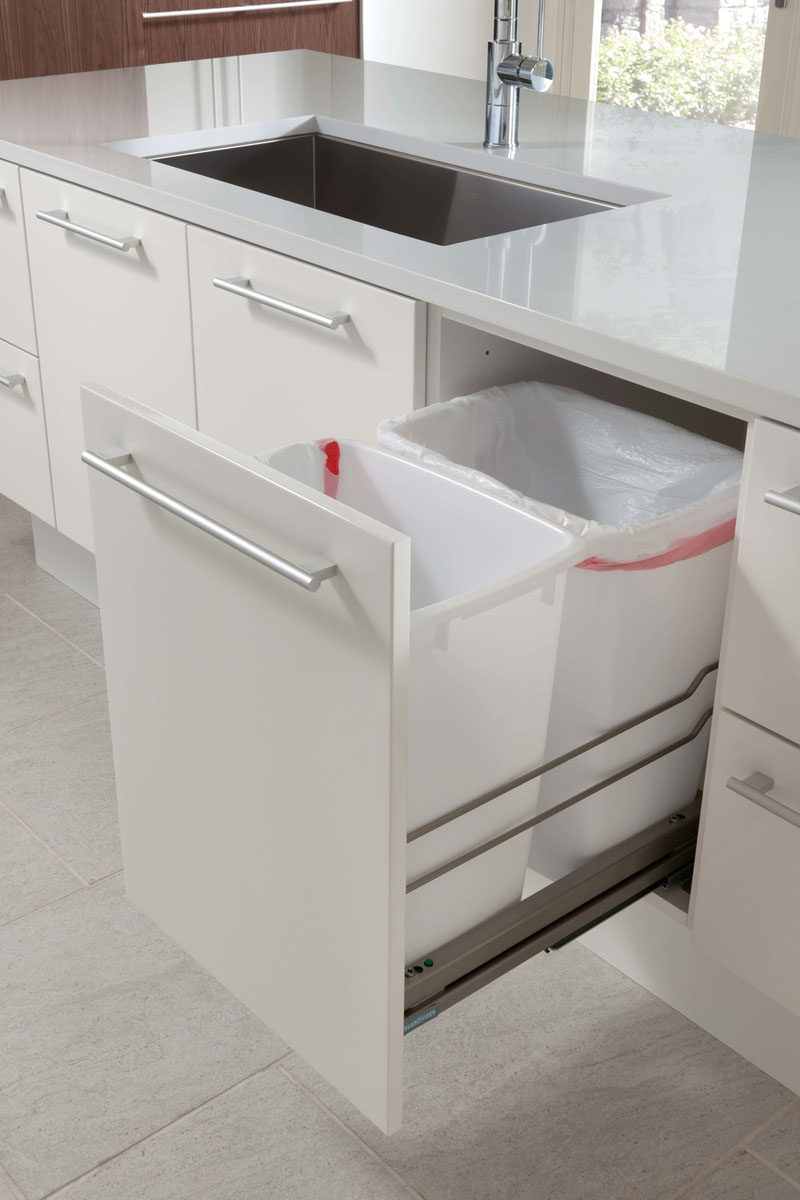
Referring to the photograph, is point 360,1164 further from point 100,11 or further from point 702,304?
point 100,11

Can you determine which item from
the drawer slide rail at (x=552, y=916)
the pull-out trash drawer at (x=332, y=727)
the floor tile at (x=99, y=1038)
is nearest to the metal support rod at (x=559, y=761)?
the pull-out trash drawer at (x=332, y=727)

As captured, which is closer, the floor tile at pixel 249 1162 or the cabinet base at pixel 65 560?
the floor tile at pixel 249 1162

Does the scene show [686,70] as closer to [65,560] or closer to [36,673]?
[65,560]

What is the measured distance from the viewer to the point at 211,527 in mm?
979

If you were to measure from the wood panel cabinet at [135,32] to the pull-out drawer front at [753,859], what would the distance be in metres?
2.71

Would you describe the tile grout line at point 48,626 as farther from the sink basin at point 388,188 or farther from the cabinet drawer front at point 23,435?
the sink basin at point 388,188

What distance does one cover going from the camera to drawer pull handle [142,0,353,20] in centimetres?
334

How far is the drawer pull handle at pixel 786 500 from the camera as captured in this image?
1.02 metres

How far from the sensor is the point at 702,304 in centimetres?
123

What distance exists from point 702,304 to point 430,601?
Result: 385 millimetres

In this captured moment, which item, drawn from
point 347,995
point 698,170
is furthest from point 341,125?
point 347,995

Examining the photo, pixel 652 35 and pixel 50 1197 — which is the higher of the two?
pixel 652 35

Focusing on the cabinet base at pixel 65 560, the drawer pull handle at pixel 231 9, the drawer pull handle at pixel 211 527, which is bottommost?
the cabinet base at pixel 65 560

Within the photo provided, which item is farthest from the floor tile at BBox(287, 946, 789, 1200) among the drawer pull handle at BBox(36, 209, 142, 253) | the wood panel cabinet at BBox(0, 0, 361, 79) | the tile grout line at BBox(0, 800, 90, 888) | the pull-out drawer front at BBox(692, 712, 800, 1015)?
the wood panel cabinet at BBox(0, 0, 361, 79)
